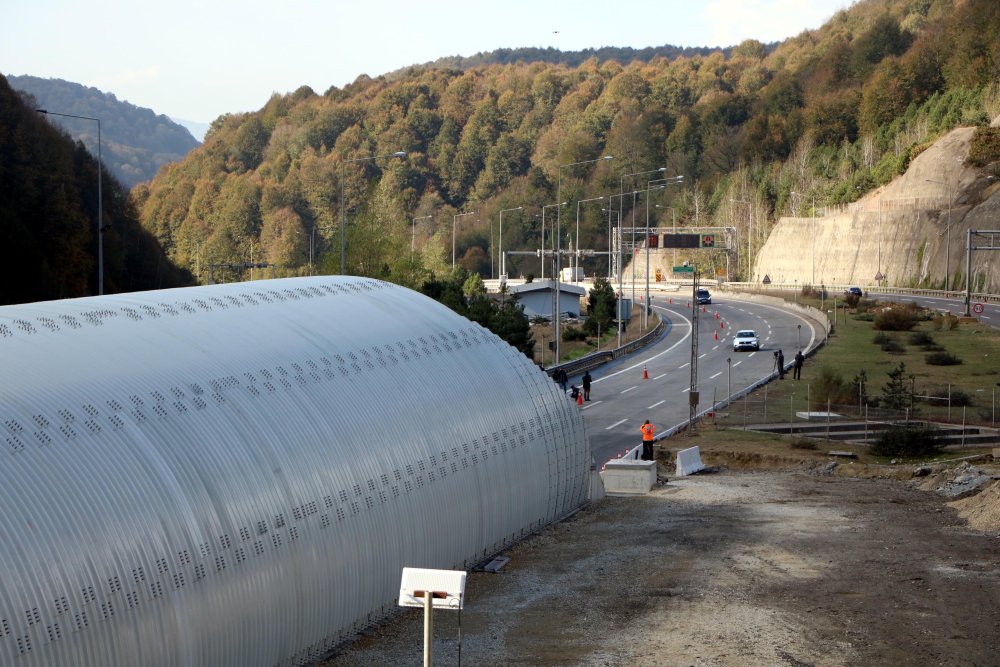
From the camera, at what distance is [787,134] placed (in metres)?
178

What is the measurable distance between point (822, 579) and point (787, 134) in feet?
526

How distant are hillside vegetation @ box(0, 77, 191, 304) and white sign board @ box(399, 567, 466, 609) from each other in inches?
2284

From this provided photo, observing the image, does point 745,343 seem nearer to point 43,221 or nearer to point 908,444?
point 908,444

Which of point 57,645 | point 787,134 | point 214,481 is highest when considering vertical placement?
point 787,134

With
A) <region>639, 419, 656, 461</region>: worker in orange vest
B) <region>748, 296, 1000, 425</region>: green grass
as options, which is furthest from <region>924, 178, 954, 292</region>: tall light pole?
<region>639, 419, 656, 461</region>: worker in orange vest

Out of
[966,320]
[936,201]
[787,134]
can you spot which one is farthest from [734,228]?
[966,320]

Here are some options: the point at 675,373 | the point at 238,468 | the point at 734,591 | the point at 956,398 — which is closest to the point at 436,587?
the point at 238,468

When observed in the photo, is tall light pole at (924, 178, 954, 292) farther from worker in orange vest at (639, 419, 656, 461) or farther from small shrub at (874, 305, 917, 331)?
worker in orange vest at (639, 419, 656, 461)

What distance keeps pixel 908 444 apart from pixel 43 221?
5243 centimetres

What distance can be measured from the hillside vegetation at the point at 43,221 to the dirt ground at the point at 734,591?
45825 mm

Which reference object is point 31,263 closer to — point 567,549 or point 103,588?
point 567,549

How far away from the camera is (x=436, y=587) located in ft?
41.2

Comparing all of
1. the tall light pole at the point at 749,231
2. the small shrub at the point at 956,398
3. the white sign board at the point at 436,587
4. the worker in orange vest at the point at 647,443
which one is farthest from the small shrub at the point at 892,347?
the tall light pole at the point at 749,231

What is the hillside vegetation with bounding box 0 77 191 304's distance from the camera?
68188 millimetres
